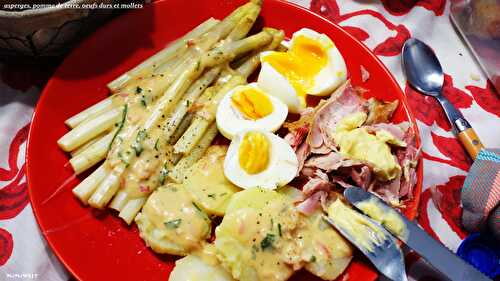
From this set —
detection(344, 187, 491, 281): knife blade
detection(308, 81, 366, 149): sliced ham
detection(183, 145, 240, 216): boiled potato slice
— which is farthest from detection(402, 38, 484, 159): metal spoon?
detection(183, 145, 240, 216): boiled potato slice

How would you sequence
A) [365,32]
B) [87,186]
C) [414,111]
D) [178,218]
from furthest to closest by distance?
[365,32] → [414,111] → [87,186] → [178,218]

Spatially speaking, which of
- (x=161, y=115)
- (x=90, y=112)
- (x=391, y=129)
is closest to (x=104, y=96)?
(x=90, y=112)

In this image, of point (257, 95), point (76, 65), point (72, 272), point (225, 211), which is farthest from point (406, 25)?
point (72, 272)

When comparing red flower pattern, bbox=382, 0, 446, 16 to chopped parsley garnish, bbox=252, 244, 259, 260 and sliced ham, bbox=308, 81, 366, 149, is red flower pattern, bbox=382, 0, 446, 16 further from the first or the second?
chopped parsley garnish, bbox=252, 244, 259, 260

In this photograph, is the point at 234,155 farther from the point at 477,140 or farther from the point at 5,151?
the point at 477,140

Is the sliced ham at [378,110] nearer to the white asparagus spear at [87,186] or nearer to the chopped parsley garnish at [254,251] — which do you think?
the chopped parsley garnish at [254,251]

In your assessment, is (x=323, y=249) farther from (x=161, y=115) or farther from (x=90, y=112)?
(x=90, y=112)
